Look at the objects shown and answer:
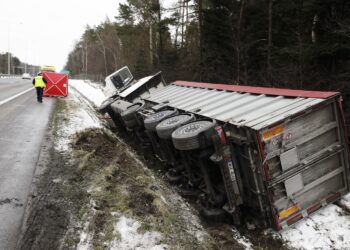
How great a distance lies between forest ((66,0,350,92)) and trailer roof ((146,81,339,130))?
4.20 meters

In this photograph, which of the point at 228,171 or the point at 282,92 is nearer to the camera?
the point at 228,171

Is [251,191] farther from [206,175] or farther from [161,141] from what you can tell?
[161,141]

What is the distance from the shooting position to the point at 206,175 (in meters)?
4.57

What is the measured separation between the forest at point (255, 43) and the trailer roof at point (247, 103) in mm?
4197

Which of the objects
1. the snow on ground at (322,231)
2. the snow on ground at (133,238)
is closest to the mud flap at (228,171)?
the snow on ground at (322,231)

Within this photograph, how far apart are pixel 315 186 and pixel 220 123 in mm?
1670

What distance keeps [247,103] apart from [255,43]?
11.7 m

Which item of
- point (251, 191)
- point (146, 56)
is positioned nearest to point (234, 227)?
point (251, 191)

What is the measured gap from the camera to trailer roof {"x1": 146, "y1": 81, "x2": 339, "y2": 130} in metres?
4.39

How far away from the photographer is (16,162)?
18.8ft

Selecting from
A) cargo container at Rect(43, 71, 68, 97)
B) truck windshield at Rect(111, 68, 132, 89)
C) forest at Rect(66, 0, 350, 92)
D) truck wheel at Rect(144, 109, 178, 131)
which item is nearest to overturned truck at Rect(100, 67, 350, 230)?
truck wheel at Rect(144, 109, 178, 131)

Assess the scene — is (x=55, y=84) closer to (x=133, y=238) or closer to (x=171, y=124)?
(x=171, y=124)

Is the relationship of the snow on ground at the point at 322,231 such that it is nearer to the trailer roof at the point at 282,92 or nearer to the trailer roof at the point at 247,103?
the trailer roof at the point at 247,103

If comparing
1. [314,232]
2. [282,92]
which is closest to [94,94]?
[282,92]
